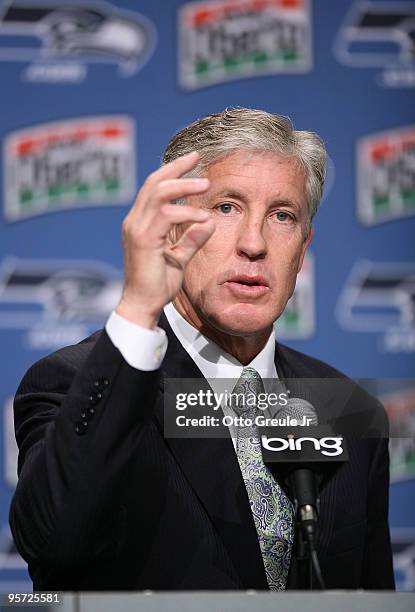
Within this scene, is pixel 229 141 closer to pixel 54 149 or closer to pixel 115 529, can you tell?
pixel 115 529

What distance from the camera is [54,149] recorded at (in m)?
2.76

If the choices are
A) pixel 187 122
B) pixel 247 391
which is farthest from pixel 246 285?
pixel 187 122

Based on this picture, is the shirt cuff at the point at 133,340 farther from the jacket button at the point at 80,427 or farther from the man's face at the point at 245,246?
the man's face at the point at 245,246

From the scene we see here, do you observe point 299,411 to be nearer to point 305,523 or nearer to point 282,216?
point 305,523

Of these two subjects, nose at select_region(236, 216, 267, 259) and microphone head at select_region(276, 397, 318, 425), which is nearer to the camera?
microphone head at select_region(276, 397, 318, 425)

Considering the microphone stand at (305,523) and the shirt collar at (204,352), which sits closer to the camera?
the microphone stand at (305,523)

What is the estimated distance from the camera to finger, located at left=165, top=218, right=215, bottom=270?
1.24m

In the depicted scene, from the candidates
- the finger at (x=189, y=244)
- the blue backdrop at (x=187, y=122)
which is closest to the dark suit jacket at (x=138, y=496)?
the finger at (x=189, y=244)

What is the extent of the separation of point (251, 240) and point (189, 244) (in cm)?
25

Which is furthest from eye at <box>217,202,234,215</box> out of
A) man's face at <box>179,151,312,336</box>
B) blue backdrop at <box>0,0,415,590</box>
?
blue backdrop at <box>0,0,415,590</box>

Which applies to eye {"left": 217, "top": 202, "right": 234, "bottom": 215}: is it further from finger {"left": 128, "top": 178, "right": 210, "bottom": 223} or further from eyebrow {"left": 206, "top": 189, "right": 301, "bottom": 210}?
finger {"left": 128, "top": 178, "right": 210, "bottom": 223}

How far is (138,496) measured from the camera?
1.38 meters

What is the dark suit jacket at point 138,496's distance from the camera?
1.20 m

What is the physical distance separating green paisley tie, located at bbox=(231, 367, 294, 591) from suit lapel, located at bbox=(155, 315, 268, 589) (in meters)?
0.01
